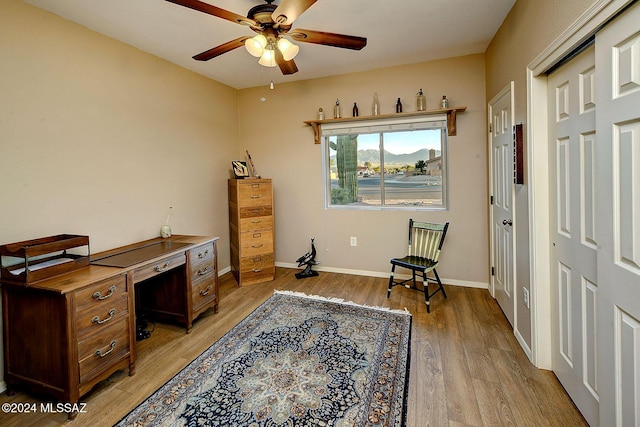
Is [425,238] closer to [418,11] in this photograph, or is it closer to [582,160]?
[582,160]

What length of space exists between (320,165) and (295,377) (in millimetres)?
2747

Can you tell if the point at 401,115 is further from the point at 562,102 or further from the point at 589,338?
the point at 589,338

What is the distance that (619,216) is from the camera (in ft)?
3.91

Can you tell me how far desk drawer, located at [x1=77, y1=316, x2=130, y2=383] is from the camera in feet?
5.65

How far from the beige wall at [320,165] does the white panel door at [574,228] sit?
1.52 metres

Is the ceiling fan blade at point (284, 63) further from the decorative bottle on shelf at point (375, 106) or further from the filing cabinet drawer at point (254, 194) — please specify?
the filing cabinet drawer at point (254, 194)

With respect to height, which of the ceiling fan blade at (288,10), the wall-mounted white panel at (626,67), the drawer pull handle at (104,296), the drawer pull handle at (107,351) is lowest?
the drawer pull handle at (107,351)

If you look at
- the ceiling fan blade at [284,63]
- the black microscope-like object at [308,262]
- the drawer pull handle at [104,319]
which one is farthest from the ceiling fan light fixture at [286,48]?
the black microscope-like object at [308,262]

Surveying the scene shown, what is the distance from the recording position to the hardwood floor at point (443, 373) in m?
1.61

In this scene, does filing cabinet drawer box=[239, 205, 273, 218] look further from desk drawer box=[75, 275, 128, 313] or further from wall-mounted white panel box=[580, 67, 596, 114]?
wall-mounted white panel box=[580, 67, 596, 114]

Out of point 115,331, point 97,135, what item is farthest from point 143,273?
point 97,135

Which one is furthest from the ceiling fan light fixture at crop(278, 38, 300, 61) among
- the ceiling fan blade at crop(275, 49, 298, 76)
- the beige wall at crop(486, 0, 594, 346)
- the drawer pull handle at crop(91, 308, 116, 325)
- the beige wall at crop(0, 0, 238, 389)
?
the drawer pull handle at crop(91, 308, 116, 325)

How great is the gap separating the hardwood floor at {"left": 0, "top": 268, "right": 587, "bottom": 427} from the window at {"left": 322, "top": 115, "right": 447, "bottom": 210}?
4.26 feet

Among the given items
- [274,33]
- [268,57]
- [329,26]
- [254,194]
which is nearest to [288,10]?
[274,33]
